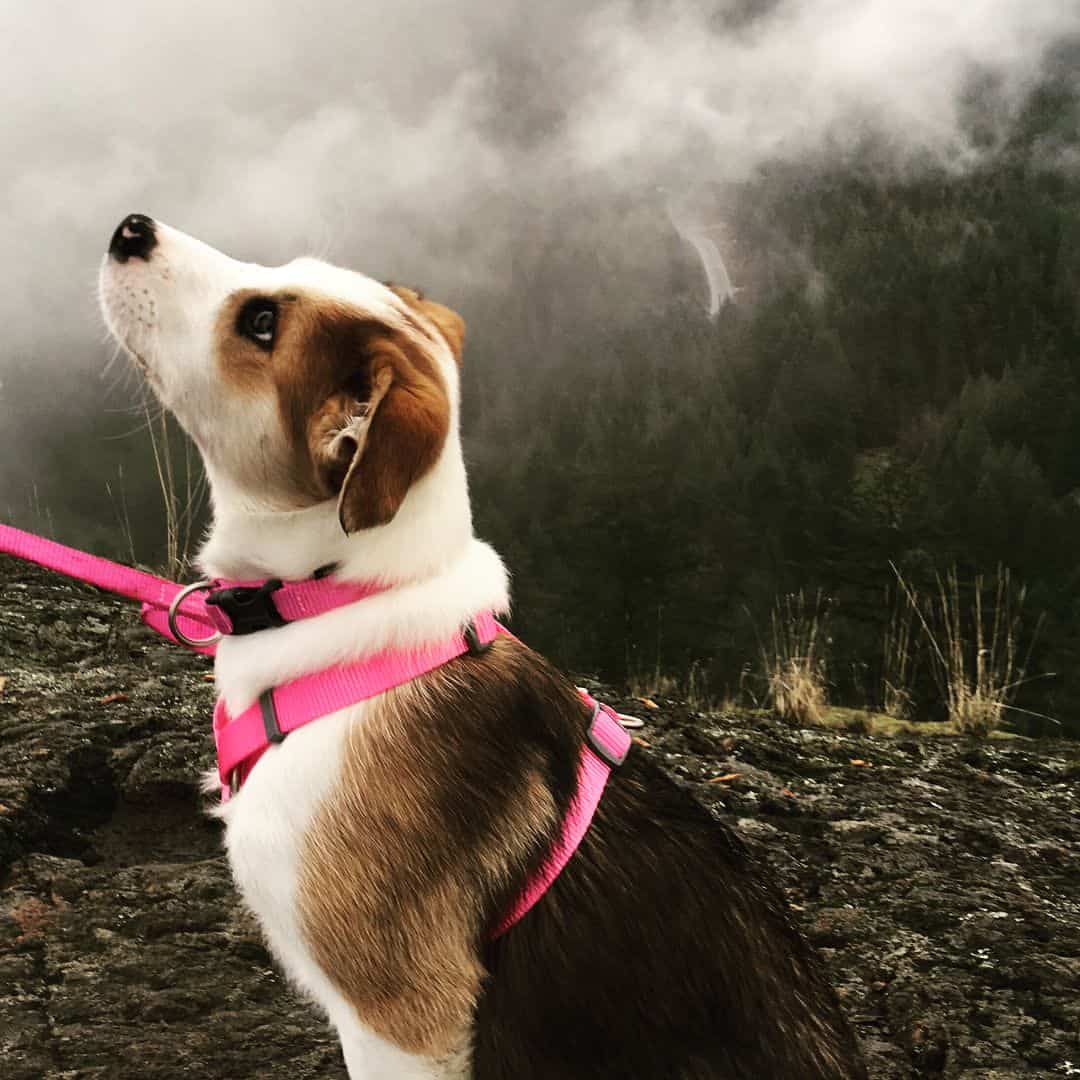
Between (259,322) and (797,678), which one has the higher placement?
(259,322)

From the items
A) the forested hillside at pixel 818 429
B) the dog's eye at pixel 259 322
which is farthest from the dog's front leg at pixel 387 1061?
the forested hillside at pixel 818 429

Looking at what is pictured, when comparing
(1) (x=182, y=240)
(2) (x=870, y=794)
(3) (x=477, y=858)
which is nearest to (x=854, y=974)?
(2) (x=870, y=794)

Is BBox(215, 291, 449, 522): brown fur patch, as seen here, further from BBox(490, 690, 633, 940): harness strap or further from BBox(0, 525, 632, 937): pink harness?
BBox(490, 690, 633, 940): harness strap

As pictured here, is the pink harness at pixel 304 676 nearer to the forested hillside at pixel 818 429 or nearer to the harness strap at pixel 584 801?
the harness strap at pixel 584 801

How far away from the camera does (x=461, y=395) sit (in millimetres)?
2467

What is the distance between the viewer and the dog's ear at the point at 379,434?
6.31 feet

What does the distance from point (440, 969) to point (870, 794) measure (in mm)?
2504

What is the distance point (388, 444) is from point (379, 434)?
2 centimetres

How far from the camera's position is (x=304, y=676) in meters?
2.13

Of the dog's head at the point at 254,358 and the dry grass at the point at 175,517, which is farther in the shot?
the dry grass at the point at 175,517

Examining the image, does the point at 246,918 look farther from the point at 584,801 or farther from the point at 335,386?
the point at 335,386

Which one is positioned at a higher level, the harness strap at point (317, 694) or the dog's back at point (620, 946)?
the harness strap at point (317, 694)

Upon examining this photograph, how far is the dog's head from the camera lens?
2.16m

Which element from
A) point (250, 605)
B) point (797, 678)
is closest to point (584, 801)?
point (250, 605)
